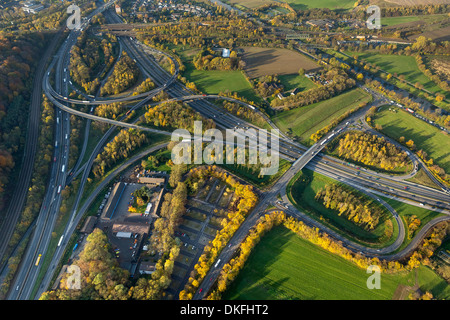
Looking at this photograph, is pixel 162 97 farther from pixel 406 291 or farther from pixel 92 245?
pixel 406 291

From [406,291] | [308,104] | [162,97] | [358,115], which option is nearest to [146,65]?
[162,97]

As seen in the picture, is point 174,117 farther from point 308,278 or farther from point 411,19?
point 411,19

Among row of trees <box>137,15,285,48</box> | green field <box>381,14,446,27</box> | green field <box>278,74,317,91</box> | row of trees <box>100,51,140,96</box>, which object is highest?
green field <box>381,14,446,27</box>

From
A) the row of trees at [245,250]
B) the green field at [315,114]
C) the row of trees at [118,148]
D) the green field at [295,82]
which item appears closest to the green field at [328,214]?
the row of trees at [245,250]

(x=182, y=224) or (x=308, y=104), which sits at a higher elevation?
(x=308, y=104)

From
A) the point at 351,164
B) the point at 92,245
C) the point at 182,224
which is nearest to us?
the point at 92,245

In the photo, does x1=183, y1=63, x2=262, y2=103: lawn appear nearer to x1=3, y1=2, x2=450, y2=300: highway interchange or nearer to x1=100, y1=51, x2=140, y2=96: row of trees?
x1=3, y1=2, x2=450, y2=300: highway interchange

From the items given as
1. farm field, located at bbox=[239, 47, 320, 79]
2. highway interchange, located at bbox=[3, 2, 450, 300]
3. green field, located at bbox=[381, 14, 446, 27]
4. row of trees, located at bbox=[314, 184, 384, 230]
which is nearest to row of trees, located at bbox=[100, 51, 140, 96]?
highway interchange, located at bbox=[3, 2, 450, 300]
